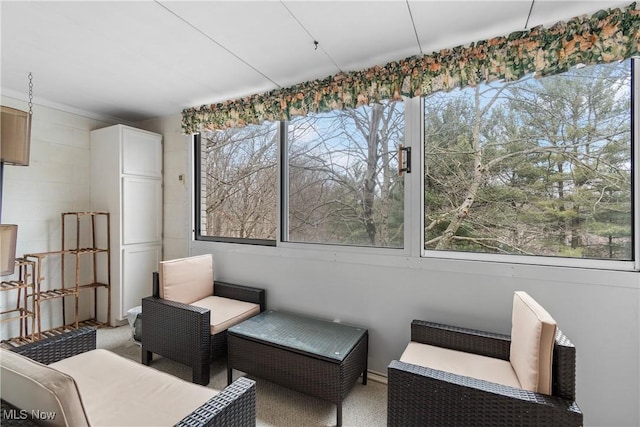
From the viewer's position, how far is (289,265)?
102 inches

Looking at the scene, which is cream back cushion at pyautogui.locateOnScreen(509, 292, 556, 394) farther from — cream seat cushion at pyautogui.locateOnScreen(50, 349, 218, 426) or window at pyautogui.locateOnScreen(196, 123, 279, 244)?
window at pyautogui.locateOnScreen(196, 123, 279, 244)

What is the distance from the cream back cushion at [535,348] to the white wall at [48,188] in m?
4.12

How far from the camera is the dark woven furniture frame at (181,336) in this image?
209 cm

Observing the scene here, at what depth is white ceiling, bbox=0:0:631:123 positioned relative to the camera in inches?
63.5

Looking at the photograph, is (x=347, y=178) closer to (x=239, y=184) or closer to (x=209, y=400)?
(x=239, y=184)

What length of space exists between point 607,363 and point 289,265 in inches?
84.1

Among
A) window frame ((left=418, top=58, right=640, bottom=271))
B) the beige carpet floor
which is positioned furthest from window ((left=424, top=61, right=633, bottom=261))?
the beige carpet floor

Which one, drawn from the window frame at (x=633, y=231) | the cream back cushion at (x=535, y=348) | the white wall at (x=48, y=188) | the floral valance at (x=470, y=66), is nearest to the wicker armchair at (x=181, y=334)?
the white wall at (x=48, y=188)

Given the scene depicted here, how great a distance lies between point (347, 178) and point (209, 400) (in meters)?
1.80

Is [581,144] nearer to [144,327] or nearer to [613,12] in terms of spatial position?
[613,12]

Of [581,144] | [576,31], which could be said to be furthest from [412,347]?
[576,31]

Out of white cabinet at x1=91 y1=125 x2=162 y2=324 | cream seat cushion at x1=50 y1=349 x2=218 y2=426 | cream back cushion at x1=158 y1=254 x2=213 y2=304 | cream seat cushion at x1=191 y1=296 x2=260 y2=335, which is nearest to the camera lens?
cream seat cushion at x1=50 y1=349 x2=218 y2=426

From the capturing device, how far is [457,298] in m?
1.97

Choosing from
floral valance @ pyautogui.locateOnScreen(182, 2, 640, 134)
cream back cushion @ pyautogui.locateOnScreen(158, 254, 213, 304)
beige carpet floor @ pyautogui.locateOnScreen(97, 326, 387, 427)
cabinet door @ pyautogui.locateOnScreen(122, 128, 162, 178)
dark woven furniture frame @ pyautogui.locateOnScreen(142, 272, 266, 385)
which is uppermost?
floral valance @ pyautogui.locateOnScreen(182, 2, 640, 134)
